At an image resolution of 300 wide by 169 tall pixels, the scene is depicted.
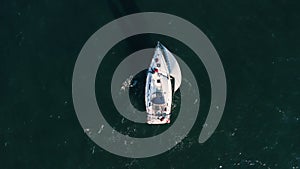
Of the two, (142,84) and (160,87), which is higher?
(160,87)

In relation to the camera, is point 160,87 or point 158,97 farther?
point 160,87

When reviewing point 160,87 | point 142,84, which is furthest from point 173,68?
point 142,84

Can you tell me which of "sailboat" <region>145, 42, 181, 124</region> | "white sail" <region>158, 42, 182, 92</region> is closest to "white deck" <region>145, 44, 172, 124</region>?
"sailboat" <region>145, 42, 181, 124</region>

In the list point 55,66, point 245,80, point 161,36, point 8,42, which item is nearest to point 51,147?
point 55,66

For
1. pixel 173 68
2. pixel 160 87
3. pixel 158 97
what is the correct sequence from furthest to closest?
pixel 173 68 → pixel 160 87 → pixel 158 97

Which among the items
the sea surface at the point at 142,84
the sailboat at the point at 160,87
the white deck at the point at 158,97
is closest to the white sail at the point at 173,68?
the sailboat at the point at 160,87

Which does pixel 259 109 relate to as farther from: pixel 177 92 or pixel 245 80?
pixel 177 92

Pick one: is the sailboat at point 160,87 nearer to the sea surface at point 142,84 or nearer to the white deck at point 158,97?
the white deck at point 158,97

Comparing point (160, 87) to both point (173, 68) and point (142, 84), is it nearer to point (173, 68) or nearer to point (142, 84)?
point (173, 68)
